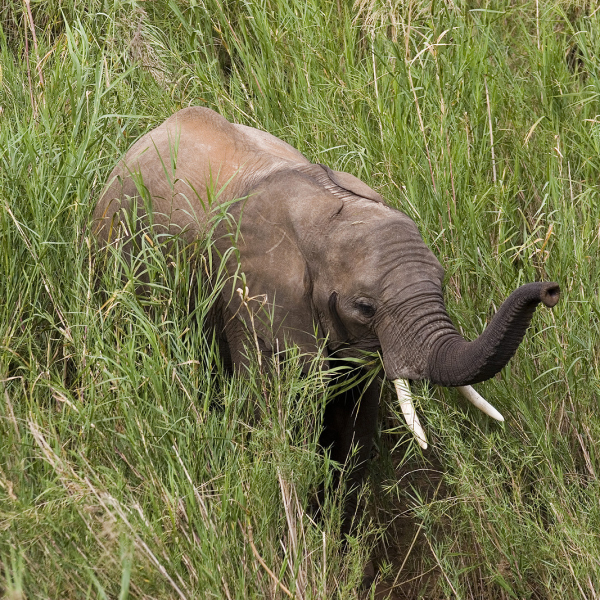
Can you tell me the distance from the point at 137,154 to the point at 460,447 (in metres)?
1.78

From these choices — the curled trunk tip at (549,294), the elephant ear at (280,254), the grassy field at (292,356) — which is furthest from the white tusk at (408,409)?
the curled trunk tip at (549,294)

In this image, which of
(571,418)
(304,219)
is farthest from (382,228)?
(571,418)

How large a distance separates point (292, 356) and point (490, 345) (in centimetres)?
65

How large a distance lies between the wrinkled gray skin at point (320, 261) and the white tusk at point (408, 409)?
0.12ft

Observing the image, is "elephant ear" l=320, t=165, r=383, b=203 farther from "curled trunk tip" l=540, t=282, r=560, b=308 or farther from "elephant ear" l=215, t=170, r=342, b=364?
"curled trunk tip" l=540, t=282, r=560, b=308

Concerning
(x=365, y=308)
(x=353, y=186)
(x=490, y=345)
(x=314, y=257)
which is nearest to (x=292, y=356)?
(x=365, y=308)

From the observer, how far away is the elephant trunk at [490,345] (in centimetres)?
287

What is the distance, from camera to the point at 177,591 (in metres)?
2.61

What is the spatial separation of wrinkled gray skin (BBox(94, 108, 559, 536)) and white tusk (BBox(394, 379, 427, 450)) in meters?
0.04

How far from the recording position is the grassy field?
2.84 meters

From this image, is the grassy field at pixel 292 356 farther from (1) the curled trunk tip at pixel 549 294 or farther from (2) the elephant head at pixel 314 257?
(1) the curled trunk tip at pixel 549 294

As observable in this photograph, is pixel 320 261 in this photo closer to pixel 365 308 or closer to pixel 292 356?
pixel 365 308

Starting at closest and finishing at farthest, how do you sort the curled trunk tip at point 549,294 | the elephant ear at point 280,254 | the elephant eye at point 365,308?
the curled trunk tip at point 549,294, the elephant eye at point 365,308, the elephant ear at point 280,254

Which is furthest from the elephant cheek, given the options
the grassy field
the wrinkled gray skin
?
the grassy field
